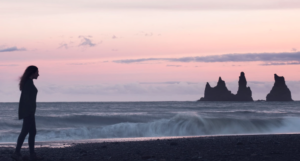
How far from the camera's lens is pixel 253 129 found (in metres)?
23.0

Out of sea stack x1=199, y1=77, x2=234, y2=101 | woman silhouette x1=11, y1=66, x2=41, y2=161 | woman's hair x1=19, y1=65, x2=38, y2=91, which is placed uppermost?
woman's hair x1=19, y1=65, x2=38, y2=91

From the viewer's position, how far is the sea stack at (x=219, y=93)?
378ft

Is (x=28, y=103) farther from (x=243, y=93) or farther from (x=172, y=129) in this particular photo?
(x=243, y=93)

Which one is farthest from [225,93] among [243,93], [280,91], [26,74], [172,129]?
[26,74]

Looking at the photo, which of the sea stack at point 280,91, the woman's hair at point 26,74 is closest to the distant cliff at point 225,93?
the sea stack at point 280,91

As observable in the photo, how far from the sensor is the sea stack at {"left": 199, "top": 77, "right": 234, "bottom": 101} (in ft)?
378

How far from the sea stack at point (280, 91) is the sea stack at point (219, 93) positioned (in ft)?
39.6

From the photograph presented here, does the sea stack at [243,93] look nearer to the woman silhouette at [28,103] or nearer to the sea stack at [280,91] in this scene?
the sea stack at [280,91]

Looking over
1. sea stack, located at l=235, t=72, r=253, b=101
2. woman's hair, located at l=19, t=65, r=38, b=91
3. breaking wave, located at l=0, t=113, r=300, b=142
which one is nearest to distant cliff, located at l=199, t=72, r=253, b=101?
sea stack, located at l=235, t=72, r=253, b=101

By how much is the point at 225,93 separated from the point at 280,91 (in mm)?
15941

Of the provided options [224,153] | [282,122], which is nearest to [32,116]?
[224,153]

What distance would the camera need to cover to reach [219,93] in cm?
11669

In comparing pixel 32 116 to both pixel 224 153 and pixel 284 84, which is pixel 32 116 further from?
pixel 284 84

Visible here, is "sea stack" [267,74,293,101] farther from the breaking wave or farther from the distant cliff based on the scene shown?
the breaking wave
